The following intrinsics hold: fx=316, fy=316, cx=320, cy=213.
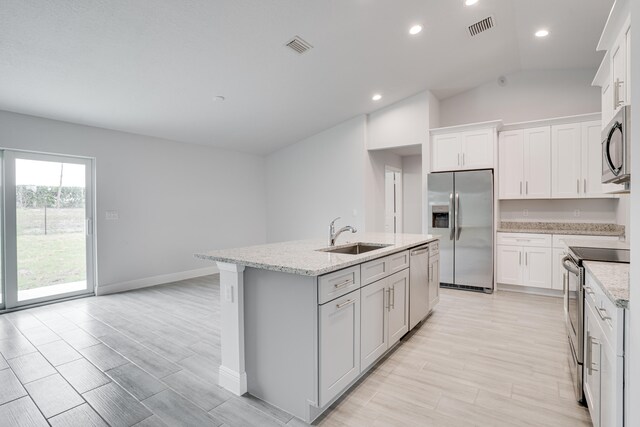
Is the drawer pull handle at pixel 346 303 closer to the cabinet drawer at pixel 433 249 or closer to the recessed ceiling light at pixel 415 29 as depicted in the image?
the cabinet drawer at pixel 433 249

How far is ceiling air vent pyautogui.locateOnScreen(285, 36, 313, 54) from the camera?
130 inches

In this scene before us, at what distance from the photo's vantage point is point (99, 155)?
4.63 metres

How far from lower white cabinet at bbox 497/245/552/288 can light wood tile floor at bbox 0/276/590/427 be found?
780 mm

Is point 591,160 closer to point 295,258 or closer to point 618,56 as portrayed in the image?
point 618,56

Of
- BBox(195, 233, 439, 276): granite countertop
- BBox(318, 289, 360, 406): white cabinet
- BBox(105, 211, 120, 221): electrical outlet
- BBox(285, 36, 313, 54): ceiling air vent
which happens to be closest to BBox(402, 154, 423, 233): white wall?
BBox(285, 36, 313, 54): ceiling air vent

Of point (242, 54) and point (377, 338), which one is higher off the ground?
point (242, 54)

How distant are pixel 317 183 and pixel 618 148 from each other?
492cm

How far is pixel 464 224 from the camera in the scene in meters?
4.73

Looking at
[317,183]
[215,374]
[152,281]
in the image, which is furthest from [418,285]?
Answer: [152,281]

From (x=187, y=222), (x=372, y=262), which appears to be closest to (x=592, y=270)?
(x=372, y=262)

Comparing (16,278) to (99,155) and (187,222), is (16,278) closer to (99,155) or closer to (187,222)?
(99,155)

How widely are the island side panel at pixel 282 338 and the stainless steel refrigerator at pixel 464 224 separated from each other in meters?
3.38

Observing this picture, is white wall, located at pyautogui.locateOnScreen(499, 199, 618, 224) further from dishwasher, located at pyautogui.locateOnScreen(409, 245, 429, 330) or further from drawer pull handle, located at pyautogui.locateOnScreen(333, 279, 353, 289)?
drawer pull handle, located at pyautogui.locateOnScreen(333, 279, 353, 289)

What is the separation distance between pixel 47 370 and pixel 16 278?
2321 millimetres
